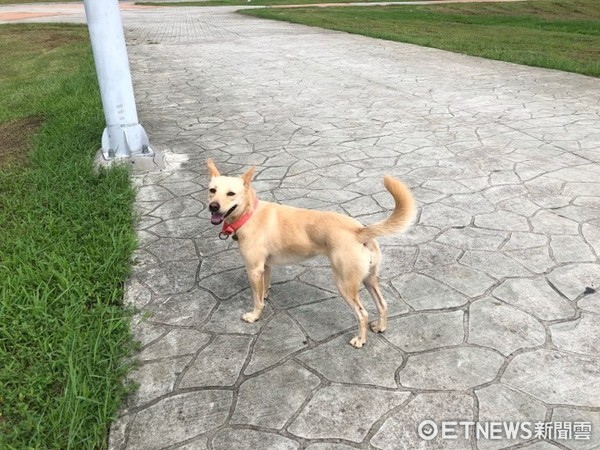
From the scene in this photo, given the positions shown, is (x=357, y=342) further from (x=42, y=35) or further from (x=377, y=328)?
(x=42, y=35)

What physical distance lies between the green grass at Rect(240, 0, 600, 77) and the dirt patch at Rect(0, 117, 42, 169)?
1060 cm

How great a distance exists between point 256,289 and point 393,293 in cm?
108

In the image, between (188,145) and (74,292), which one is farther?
(188,145)

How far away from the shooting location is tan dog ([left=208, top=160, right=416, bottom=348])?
288 cm

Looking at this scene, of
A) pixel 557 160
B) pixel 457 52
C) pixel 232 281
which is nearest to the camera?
pixel 232 281

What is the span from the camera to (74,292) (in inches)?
145

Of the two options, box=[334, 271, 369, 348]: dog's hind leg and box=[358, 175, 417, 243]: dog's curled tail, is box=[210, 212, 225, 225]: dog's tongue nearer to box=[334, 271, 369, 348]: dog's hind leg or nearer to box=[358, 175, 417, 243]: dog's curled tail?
box=[334, 271, 369, 348]: dog's hind leg

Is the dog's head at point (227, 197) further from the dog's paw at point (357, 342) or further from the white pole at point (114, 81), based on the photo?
the white pole at point (114, 81)

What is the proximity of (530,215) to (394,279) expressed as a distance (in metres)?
1.78

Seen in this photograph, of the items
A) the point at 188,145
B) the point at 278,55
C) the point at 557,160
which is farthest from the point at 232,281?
the point at 278,55

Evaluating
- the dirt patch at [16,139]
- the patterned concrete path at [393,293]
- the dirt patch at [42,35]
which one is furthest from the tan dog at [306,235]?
the dirt patch at [42,35]

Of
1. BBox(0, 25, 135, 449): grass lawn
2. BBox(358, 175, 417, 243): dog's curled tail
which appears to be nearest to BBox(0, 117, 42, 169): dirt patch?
BBox(0, 25, 135, 449): grass lawn

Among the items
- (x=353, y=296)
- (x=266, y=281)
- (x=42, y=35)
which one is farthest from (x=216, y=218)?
(x=42, y=35)

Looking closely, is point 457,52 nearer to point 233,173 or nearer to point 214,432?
point 233,173
